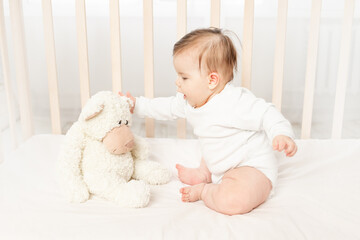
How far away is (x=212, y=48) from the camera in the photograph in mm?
964

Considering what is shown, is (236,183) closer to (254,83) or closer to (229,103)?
(229,103)

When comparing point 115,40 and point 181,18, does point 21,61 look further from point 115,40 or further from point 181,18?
point 181,18

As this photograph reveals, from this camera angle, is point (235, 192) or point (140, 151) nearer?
point (235, 192)

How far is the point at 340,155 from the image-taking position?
1188mm

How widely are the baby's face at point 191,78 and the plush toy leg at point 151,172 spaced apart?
8.0 inches

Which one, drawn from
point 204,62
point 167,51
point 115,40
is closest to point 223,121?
point 204,62

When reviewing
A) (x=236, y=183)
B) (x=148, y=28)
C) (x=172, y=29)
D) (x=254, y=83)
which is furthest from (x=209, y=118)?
(x=254, y=83)

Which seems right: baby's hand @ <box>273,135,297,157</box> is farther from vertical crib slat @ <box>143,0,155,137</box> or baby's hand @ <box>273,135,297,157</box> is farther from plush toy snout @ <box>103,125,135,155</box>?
vertical crib slat @ <box>143,0,155,137</box>

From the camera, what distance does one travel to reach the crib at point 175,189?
0.79 metres

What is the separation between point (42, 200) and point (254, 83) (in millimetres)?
1344

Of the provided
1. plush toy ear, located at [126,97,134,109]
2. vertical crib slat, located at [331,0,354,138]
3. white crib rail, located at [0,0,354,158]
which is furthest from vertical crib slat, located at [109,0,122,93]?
vertical crib slat, located at [331,0,354,138]

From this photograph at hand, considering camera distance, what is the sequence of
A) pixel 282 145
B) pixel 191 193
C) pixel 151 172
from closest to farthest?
pixel 282 145
pixel 191 193
pixel 151 172

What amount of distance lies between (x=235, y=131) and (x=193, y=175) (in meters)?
0.17

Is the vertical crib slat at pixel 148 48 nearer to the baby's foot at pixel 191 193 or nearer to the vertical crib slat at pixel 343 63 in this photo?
the baby's foot at pixel 191 193
